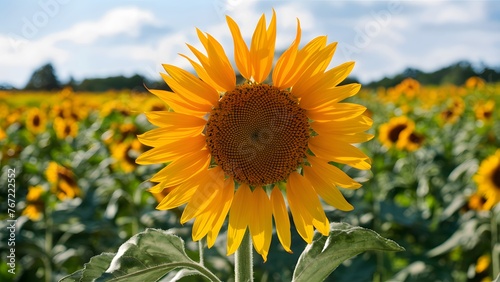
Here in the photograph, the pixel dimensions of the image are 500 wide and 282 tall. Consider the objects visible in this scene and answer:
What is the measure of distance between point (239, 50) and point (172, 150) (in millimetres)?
270

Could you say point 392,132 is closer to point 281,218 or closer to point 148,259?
point 281,218

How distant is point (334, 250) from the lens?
1.27 m

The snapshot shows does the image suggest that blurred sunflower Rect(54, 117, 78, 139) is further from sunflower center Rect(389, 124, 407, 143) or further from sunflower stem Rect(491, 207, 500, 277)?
sunflower stem Rect(491, 207, 500, 277)

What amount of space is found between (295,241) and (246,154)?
898 millimetres

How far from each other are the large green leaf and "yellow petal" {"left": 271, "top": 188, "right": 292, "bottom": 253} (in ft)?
0.67

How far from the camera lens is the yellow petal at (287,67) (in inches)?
53.6

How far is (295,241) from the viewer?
7.50ft

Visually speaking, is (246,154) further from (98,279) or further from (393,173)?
(393,173)

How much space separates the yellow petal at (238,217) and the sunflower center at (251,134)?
0.03m

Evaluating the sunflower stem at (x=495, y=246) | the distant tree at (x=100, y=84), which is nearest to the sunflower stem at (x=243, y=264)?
the sunflower stem at (x=495, y=246)

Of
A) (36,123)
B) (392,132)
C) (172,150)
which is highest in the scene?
(172,150)

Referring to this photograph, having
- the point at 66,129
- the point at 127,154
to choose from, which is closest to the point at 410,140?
the point at 127,154

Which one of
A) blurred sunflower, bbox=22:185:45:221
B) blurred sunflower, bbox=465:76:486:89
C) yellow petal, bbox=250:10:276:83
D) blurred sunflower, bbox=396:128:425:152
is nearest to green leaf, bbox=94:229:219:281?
yellow petal, bbox=250:10:276:83

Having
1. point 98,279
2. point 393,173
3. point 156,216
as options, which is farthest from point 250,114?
point 393,173
